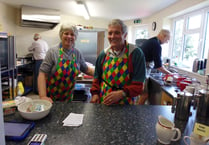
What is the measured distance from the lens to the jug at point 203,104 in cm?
104

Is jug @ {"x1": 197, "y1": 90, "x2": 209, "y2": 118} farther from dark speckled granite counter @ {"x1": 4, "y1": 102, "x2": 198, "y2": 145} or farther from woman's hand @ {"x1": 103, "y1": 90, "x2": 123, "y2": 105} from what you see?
woman's hand @ {"x1": 103, "y1": 90, "x2": 123, "y2": 105}

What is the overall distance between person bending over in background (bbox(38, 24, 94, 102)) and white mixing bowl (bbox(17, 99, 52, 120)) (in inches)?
8.9

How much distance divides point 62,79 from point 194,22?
2.87m

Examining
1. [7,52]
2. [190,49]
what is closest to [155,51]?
[190,49]

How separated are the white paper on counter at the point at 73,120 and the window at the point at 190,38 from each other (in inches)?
104

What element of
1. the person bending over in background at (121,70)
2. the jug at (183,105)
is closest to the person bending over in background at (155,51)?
the person bending over in background at (121,70)

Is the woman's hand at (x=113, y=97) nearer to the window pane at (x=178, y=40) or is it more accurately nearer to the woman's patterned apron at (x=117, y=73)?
the woman's patterned apron at (x=117, y=73)

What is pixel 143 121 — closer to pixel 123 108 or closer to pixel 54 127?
pixel 123 108

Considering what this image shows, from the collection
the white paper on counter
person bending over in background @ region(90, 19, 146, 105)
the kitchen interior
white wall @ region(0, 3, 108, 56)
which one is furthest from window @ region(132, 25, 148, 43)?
the white paper on counter

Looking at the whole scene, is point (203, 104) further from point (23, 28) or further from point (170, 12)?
point (23, 28)

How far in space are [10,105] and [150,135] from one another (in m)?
0.92

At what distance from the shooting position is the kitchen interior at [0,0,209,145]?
85 cm

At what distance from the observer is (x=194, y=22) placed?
3.03 meters

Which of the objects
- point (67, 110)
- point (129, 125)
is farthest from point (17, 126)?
point (129, 125)
